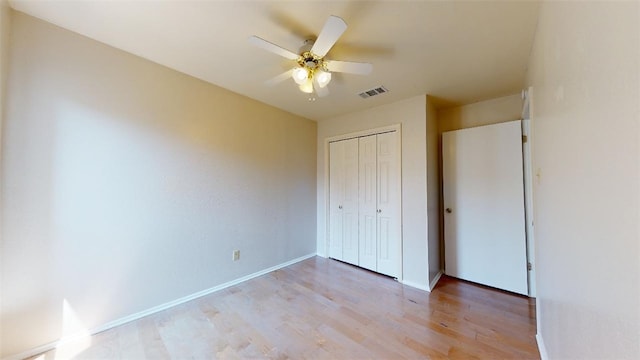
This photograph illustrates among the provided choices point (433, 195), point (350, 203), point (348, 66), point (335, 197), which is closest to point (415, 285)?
point (433, 195)

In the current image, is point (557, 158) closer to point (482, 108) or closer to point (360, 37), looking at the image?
point (360, 37)

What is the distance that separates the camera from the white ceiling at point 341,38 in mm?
1490

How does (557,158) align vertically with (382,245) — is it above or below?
above

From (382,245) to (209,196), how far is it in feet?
7.55

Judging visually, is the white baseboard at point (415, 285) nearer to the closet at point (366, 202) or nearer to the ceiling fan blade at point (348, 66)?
the closet at point (366, 202)

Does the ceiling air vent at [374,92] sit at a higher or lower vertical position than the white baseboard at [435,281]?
higher

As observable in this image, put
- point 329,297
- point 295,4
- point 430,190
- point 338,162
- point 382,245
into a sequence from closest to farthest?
1. point 295,4
2. point 329,297
3. point 430,190
4. point 382,245
5. point 338,162

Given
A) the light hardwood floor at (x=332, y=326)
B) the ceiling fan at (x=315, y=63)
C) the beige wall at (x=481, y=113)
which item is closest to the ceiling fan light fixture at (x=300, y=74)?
the ceiling fan at (x=315, y=63)

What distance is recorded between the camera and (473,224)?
112 inches

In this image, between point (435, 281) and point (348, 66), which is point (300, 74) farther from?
point (435, 281)

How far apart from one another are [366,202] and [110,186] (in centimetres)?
285

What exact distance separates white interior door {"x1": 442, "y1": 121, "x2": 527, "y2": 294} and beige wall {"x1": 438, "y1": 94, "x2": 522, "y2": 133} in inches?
8.8

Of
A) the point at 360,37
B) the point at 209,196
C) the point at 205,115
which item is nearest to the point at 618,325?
the point at 360,37

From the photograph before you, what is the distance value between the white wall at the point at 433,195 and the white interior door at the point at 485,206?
98mm
